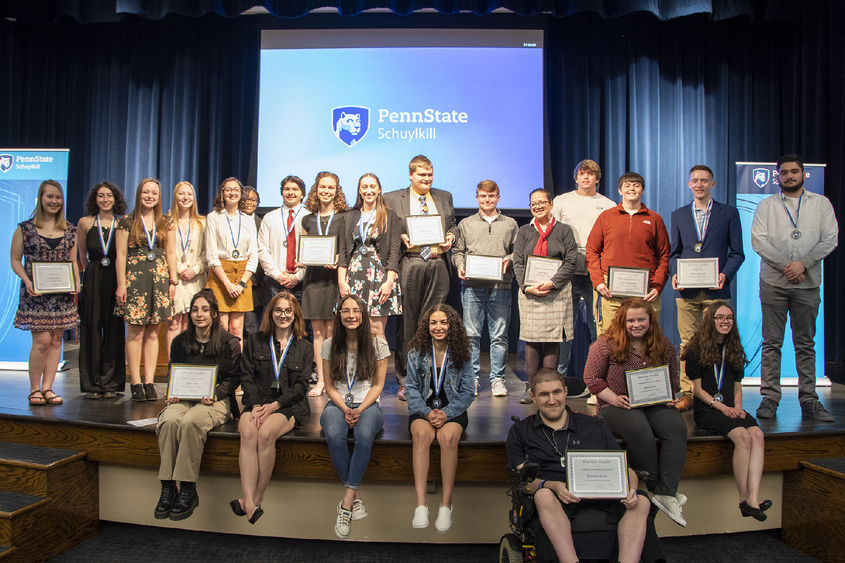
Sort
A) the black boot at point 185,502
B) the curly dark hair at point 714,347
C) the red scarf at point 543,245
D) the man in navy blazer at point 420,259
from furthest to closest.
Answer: the man in navy blazer at point 420,259 < the red scarf at point 543,245 < the curly dark hair at point 714,347 < the black boot at point 185,502

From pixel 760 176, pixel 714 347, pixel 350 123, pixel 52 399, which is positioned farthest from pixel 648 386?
pixel 350 123

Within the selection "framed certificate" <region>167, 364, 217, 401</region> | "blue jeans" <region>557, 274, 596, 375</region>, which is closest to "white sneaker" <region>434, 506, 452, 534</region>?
"framed certificate" <region>167, 364, 217, 401</region>

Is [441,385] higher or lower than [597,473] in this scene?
higher

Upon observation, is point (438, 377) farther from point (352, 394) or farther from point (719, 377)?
point (719, 377)

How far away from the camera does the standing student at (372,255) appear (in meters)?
4.06

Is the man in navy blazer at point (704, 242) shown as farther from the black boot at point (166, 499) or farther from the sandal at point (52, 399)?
the sandal at point (52, 399)

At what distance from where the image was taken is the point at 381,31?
589 cm

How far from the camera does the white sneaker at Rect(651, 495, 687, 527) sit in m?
2.92

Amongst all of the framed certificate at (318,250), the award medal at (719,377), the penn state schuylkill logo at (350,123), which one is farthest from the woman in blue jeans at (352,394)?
the penn state schuylkill logo at (350,123)

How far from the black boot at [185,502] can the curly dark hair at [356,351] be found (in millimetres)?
837

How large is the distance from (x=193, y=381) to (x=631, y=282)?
252cm

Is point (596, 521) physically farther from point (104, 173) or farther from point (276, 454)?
point (104, 173)

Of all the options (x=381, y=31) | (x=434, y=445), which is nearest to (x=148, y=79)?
(x=381, y=31)

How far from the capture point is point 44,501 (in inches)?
121
